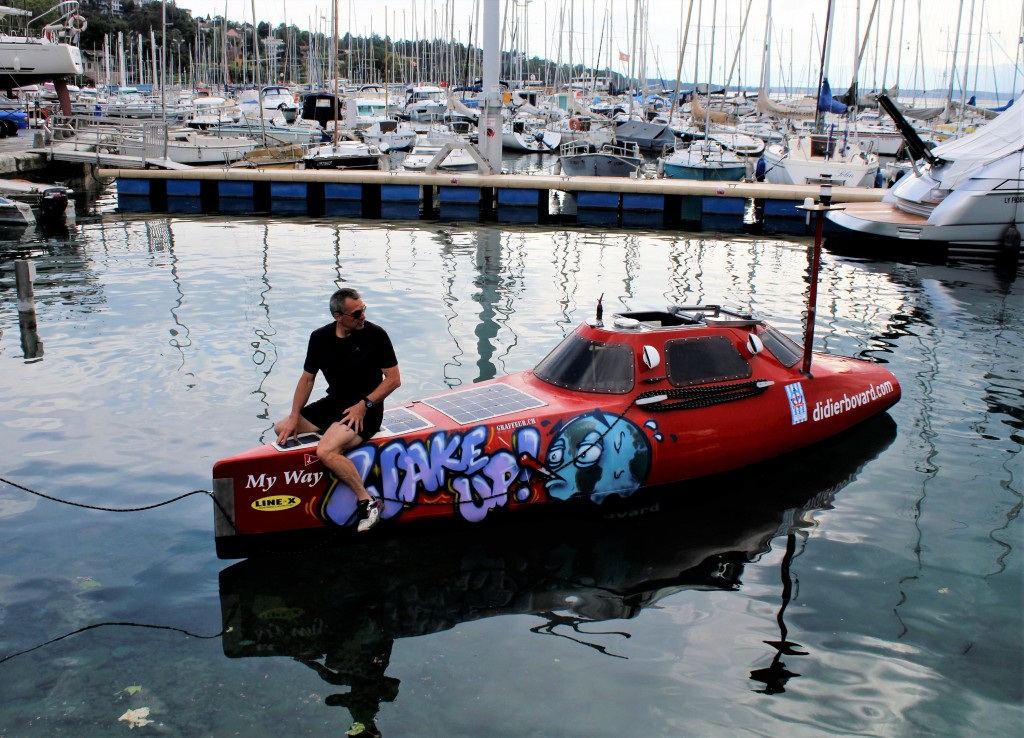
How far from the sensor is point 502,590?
29.4 ft

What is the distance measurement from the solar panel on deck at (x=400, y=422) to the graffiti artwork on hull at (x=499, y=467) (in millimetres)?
196

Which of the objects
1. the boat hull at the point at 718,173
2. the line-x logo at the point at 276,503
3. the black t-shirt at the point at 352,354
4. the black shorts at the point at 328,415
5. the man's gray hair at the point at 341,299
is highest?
the boat hull at the point at 718,173

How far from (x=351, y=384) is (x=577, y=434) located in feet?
8.43

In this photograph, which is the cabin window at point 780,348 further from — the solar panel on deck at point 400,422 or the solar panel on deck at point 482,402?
the solar panel on deck at point 400,422

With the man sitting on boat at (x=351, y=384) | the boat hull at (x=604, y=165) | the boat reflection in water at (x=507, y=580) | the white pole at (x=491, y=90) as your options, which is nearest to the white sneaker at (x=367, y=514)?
the man sitting on boat at (x=351, y=384)

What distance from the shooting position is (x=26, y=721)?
6.85 m

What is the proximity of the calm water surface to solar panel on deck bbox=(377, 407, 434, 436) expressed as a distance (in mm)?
1204

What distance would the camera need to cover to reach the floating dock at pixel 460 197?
35.5 meters

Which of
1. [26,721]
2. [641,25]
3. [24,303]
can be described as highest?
[641,25]

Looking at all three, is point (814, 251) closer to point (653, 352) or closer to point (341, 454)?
point (653, 352)

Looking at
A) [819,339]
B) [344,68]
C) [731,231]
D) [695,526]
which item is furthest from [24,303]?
[344,68]

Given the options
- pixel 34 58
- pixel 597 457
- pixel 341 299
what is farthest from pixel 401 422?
pixel 34 58

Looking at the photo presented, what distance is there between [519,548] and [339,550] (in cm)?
189

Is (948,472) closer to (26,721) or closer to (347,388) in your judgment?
(347,388)
